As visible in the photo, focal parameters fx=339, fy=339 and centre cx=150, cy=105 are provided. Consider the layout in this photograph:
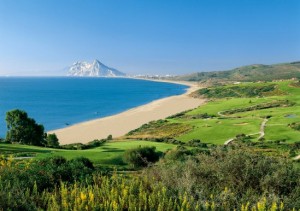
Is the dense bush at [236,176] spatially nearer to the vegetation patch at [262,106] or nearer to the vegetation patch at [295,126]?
the vegetation patch at [295,126]

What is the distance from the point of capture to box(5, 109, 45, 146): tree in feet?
157

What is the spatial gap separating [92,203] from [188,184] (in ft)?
11.3

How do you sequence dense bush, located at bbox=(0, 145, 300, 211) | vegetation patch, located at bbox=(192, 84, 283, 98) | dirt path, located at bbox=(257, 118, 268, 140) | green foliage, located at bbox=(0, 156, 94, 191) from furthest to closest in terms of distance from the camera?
vegetation patch, located at bbox=(192, 84, 283, 98) < dirt path, located at bbox=(257, 118, 268, 140) < green foliage, located at bbox=(0, 156, 94, 191) < dense bush, located at bbox=(0, 145, 300, 211)

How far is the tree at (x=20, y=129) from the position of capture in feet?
157

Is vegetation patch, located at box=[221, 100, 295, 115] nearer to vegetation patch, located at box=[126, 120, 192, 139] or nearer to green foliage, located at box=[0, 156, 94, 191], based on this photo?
vegetation patch, located at box=[126, 120, 192, 139]

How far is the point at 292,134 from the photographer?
5088 cm

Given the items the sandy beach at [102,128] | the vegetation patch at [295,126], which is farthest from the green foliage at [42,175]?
the sandy beach at [102,128]

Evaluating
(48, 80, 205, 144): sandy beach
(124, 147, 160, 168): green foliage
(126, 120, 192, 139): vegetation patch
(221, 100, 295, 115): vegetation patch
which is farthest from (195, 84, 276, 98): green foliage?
(124, 147, 160, 168): green foliage

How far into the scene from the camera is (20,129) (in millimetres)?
48500

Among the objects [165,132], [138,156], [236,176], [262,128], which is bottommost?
[165,132]

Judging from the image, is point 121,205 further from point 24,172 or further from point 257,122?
point 257,122

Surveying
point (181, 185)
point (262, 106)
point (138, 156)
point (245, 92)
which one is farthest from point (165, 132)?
point (245, 92)

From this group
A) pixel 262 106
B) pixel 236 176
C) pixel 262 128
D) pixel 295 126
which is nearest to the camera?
pixel 236 176

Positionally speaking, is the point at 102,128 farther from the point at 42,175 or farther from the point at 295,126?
the point at 42,175
